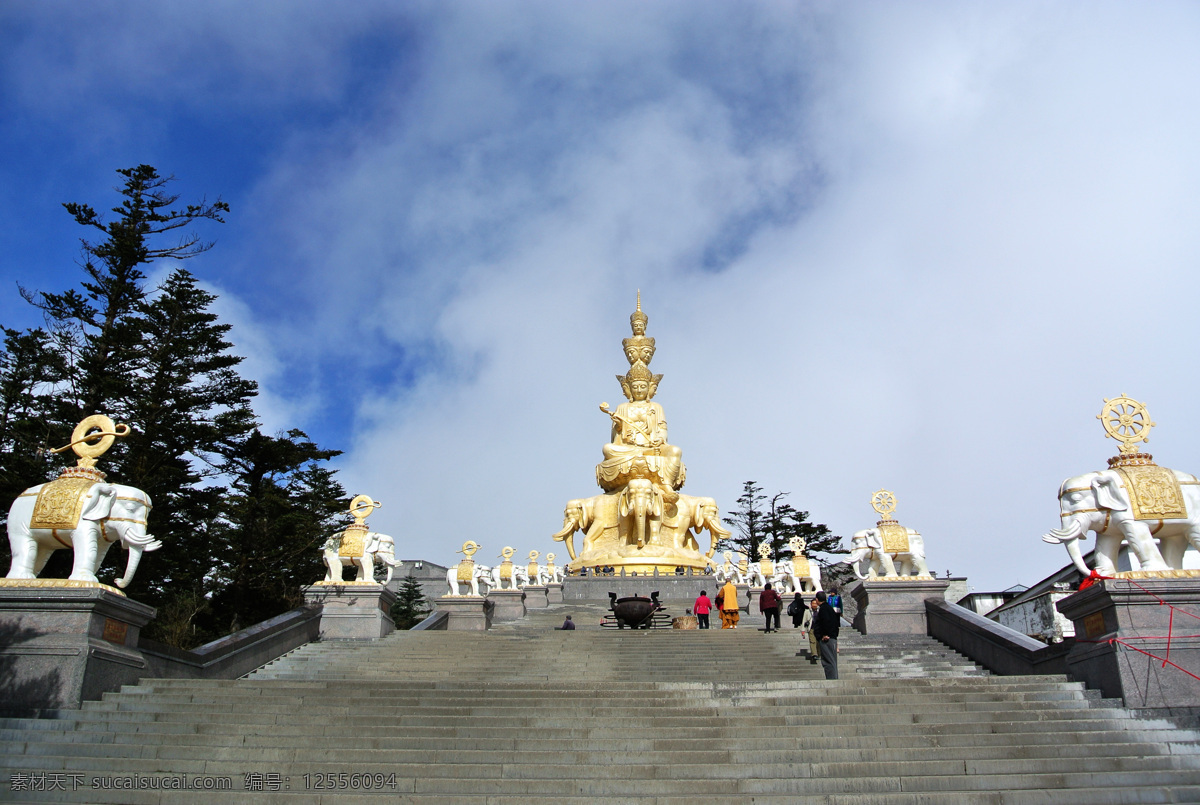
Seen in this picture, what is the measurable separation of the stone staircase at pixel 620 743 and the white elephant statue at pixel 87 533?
1.42 meters

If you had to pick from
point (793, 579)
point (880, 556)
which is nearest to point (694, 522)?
point (793, 579)

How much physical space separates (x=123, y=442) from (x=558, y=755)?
56.2 ft

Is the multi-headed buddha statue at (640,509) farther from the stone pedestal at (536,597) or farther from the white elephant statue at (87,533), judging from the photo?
the white elephant statue at (87,533)

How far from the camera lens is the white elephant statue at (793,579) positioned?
1638cm

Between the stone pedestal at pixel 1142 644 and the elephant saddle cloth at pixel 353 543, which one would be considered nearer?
the stone pedestal at pixel 1142 644

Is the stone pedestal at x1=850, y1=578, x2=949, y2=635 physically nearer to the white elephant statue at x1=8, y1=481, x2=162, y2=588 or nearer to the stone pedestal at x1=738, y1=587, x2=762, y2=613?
the stone pedestal at x1=738, y1=587, x2=762, y2=613

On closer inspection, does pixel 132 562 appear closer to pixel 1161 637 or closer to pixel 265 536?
pixel 1161 637

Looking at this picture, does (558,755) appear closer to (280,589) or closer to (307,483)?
(280,589)

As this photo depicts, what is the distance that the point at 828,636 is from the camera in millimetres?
8766

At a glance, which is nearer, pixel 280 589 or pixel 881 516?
pixel 881 516

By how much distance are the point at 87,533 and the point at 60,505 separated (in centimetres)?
40

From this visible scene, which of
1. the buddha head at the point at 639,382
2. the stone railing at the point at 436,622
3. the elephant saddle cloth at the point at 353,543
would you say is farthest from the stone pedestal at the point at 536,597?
the buddha head at the point at 639,382

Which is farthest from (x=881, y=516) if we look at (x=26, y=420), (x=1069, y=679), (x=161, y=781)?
(x=26, y=420)

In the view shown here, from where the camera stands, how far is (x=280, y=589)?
22.4 meters
